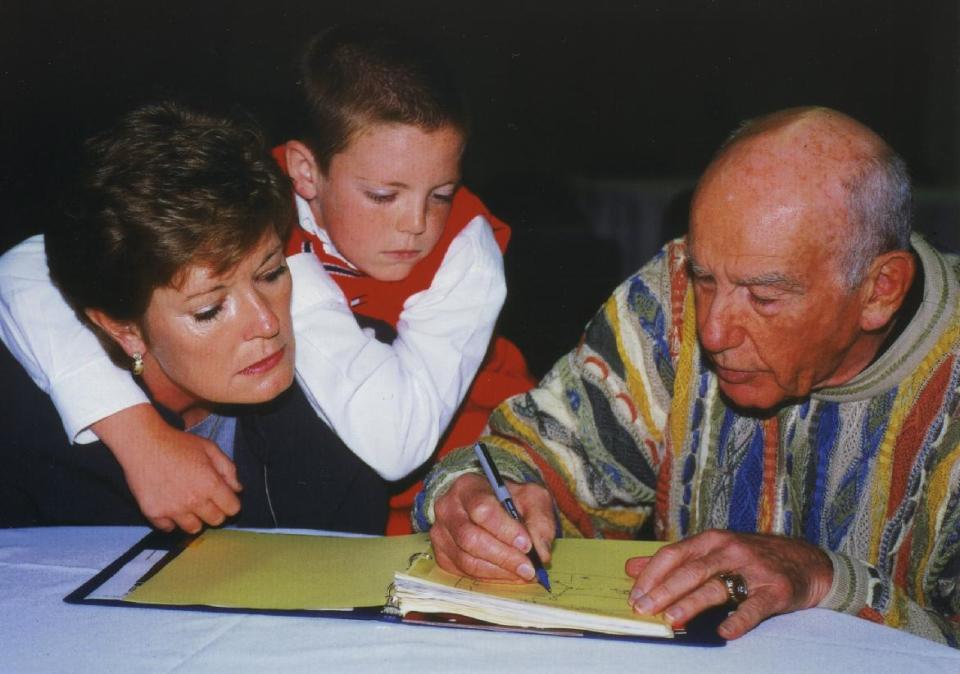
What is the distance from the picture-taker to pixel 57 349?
70.7 inches

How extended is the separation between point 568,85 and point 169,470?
6.31 ft

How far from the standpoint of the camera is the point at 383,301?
7.12 feet

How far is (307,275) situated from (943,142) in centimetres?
222

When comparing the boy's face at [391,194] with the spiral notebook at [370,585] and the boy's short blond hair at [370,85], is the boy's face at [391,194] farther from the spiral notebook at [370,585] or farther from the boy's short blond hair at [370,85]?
the spiral notebook at [370,585]

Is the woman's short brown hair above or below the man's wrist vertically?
above

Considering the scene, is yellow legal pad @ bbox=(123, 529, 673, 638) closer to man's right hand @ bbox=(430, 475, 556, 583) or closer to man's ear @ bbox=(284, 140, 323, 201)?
man's right hand @ bbox=(430, 475, 556, 583)

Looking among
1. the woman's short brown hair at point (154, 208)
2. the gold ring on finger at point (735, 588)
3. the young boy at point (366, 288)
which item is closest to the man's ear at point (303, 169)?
the young boy at point (366, 288)

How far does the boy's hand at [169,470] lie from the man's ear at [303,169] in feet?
2.26

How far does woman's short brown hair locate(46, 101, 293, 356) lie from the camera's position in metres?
1.64

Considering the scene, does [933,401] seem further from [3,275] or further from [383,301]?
[3,275]

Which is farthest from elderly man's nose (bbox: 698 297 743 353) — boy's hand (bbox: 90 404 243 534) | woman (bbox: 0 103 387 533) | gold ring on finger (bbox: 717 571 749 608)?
boy's hand (bbox: 90 404 243 534)

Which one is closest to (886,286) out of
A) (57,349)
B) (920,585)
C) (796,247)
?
(796,247)

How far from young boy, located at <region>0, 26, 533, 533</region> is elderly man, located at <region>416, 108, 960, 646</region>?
21 cm

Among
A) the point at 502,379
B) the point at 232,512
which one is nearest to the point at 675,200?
the point at 502,379
